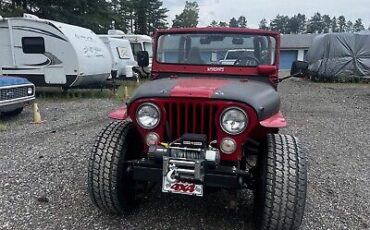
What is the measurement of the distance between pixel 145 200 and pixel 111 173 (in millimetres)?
817

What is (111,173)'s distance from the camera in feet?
11.4

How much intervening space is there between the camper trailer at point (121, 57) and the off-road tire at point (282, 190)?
1492 centimetres

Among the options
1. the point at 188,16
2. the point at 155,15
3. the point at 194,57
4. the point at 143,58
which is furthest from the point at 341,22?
the point at 194,57

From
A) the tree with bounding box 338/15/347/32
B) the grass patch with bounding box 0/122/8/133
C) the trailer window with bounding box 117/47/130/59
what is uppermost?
the tree with bounding box 338/15/347/32

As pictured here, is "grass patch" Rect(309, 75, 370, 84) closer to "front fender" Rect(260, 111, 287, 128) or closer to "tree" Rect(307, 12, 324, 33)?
"front fender" Rect(260, 111, 287, 128)

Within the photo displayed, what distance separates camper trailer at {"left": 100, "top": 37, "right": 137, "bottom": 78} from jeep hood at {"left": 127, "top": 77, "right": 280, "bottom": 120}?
1426 cm

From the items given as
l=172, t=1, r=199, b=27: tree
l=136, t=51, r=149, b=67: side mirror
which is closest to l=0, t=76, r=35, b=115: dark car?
l=136, t=51, r=149, b=67: side mirror


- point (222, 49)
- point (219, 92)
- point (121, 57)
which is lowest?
point (121, 57)

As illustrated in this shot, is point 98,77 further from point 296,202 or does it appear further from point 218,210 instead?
point 296,202

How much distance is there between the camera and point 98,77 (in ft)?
45.8

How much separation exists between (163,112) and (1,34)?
11278 millimetres

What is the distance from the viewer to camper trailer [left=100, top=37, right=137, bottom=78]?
17.7 metres

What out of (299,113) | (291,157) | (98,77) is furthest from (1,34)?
(291,157)

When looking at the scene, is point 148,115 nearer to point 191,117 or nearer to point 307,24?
point 191,117
